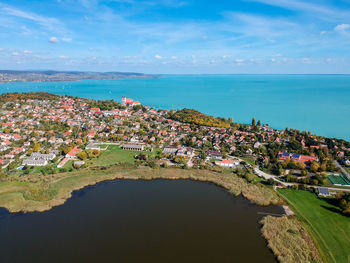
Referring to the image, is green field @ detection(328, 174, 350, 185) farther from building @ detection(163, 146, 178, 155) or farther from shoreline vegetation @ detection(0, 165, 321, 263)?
building @ detection(163, 146, 178, 155)

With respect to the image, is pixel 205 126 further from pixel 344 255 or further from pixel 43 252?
pixel 43 252

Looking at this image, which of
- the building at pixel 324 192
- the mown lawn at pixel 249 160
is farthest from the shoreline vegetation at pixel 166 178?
the mown lawn at pixel 249 160

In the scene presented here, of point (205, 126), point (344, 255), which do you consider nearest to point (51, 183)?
point (344, 255)

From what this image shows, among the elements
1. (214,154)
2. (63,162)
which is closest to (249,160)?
(214,154)

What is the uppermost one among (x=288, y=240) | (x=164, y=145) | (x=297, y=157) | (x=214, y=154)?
(x=297, y=157)

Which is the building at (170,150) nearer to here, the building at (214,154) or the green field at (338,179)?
the building at (214,154)

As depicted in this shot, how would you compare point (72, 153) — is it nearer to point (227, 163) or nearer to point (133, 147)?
point (133, 147)

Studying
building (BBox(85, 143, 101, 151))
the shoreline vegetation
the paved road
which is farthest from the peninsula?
building (BBox(85, 143, 101, 151))
